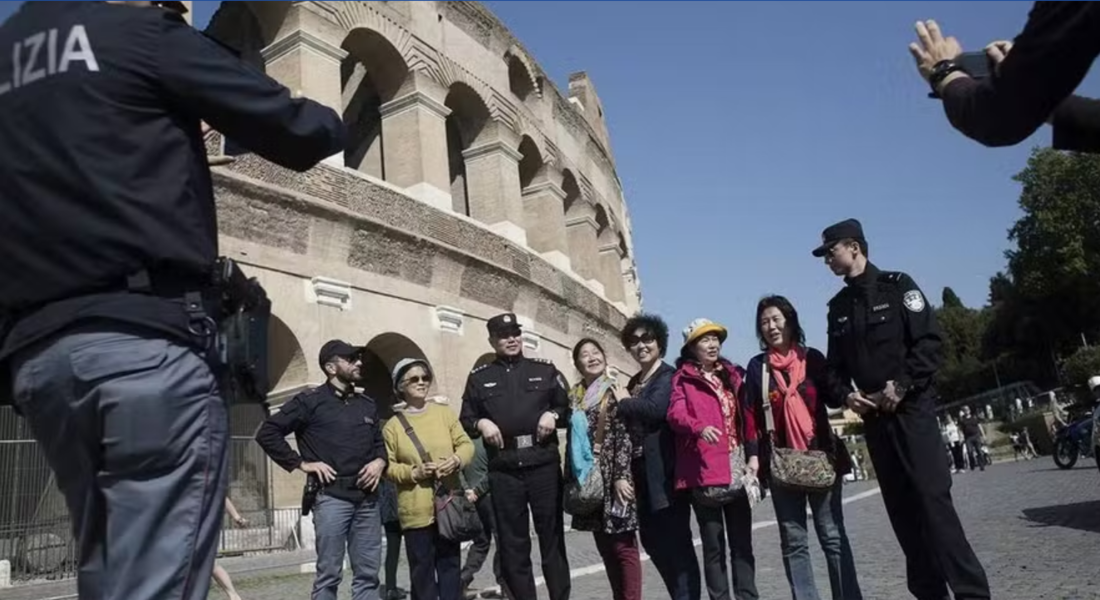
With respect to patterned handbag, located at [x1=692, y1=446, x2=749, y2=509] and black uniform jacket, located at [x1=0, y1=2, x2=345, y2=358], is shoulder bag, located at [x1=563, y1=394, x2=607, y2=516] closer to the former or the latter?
patterned handbag, located at [x1=692, y1=446, x2=749, y2=509]

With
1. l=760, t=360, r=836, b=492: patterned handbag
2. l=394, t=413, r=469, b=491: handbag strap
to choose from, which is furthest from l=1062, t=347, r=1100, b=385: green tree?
l=394, t=413, r=469, b=491: handbag strap

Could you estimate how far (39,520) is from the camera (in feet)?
30.4

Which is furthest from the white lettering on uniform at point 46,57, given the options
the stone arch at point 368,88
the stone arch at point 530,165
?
the stone arch at point 530,165

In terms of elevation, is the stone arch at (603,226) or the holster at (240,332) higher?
the stone arch at (603,226)

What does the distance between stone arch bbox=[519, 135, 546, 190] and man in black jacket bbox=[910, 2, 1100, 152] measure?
56.5 ft

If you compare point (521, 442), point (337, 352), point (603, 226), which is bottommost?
point (521, 442)

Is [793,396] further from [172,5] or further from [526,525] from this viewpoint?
[172,5]

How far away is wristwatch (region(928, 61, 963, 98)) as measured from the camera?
2.33 m

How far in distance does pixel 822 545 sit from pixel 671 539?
33.9 inches

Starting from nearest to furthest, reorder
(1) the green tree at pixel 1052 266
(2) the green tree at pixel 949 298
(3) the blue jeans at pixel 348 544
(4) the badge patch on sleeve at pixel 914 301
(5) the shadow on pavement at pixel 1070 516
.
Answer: (4) the badge patch on sleeve at pixel 914 301, (3) the blue jeans at pixel 348 544, (5) the shadow on pavement at pixel 1070 516, (1) the green tree at pixel 1052 266, (2) the green tree at pixel 949 298

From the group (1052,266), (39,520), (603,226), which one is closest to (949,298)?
(1052,266)

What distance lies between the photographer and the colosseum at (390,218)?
11.2m

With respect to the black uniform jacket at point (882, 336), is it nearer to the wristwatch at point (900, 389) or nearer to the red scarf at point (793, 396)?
the wristwatch at point (900, 389)

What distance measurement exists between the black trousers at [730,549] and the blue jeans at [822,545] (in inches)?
11.0
